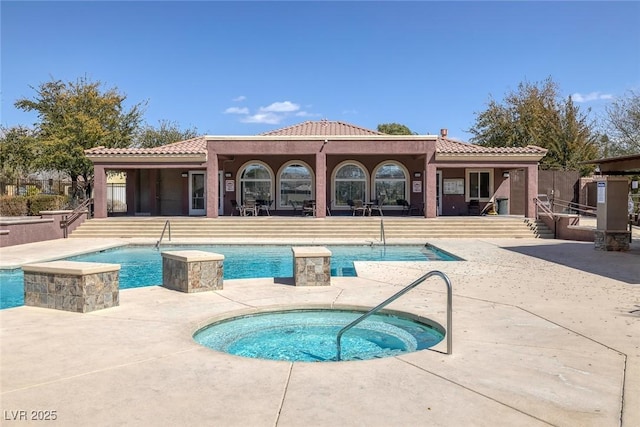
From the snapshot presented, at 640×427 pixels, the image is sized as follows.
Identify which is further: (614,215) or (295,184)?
(295,184)

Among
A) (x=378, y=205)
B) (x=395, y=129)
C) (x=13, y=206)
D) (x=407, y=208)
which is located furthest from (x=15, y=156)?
(x=395, y=129)

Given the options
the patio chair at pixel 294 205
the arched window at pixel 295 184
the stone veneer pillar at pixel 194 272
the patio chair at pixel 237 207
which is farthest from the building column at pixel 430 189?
the stone veneer pillar at pixel 194 272

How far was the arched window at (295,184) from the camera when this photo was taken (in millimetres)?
26406

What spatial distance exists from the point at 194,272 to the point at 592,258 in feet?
35.0

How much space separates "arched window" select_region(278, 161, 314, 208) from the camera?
26.4 metres

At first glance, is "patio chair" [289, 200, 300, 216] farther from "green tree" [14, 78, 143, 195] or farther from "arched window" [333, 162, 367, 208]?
"green tree" [14, 78, 143, 195]

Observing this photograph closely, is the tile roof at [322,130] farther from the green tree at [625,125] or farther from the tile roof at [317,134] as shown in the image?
the green tree at [625,125]

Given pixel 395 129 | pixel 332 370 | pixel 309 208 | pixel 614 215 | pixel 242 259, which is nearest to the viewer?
pixel 332 370

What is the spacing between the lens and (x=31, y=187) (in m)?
31.7

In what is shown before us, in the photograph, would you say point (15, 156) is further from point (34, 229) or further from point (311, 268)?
point (311, 268)

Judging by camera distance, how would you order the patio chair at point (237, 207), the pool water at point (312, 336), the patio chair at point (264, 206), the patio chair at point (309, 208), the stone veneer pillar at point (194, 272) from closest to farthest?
the pool water at point (312, 336) → the stone veneer pillar at point (194, 272) → the patio chair at point (309, 208) → the patio chair at point (237, 207) → the patio chair at point (264, 206)

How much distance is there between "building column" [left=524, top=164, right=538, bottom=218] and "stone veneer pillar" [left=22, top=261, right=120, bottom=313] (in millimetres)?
19397

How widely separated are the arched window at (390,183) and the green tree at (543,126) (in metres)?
13.9

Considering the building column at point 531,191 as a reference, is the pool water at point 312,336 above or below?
below
